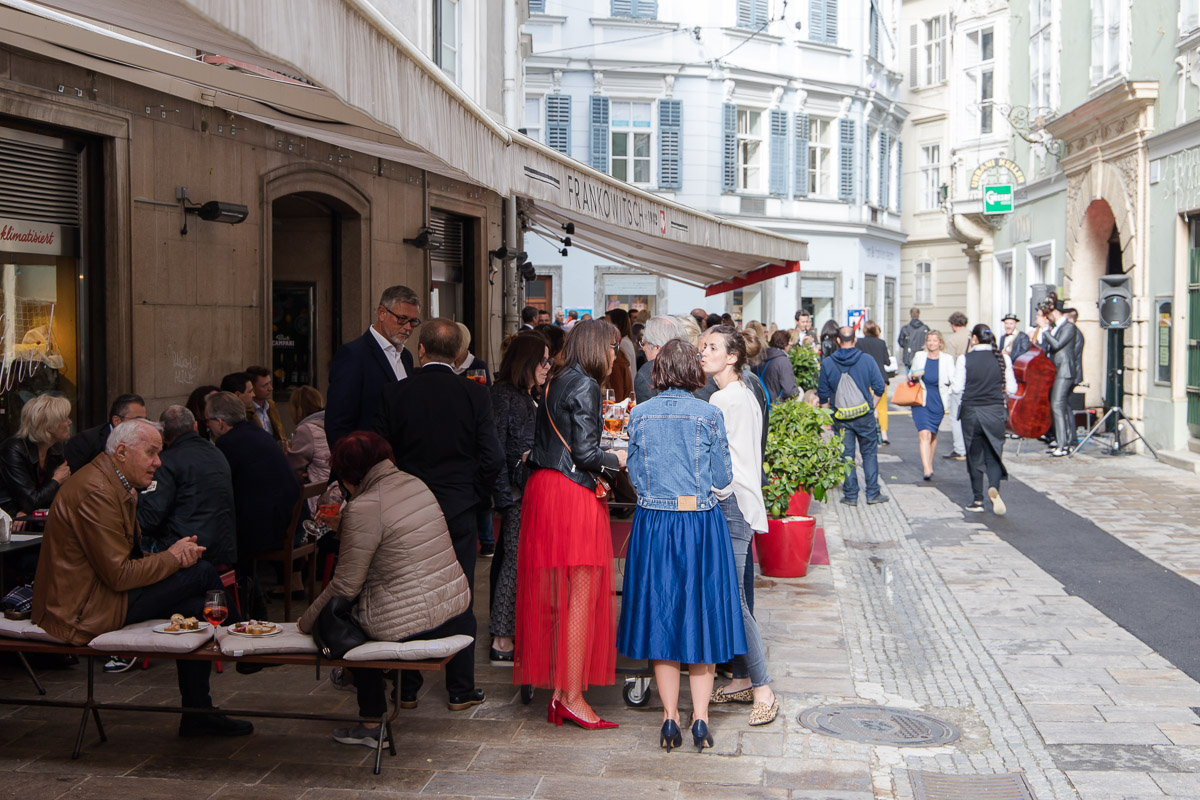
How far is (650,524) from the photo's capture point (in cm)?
526

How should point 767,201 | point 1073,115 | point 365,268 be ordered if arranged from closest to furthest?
point 365,268 < point 1073,115 < point 767,201

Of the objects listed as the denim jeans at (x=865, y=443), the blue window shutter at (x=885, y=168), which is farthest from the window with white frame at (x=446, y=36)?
the blue window shutter at (x=885, y=168)

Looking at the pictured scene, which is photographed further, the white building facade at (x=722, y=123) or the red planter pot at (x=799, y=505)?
the white building facade at (x=722, y=123)

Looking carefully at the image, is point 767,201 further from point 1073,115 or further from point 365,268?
point 365,268

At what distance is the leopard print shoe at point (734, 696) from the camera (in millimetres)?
5832

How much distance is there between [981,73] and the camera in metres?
34.5

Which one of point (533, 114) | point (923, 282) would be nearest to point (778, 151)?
point (533, 114)

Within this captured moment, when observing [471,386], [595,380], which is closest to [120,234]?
[471,386]

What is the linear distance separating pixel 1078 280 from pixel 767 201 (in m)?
11.8

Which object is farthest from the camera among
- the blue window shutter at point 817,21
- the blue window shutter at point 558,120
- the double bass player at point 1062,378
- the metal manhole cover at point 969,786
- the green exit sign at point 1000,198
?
the blue window shutter at point 817,21

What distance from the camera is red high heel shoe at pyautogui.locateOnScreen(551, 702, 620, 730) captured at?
546 centimetres

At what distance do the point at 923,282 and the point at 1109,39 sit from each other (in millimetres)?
21210

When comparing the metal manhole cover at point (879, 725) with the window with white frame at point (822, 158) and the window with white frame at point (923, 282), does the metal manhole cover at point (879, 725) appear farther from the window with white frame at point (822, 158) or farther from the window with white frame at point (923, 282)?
the window with white frame at point (923, 282)

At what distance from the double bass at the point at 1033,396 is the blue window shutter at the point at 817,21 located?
708 inches
